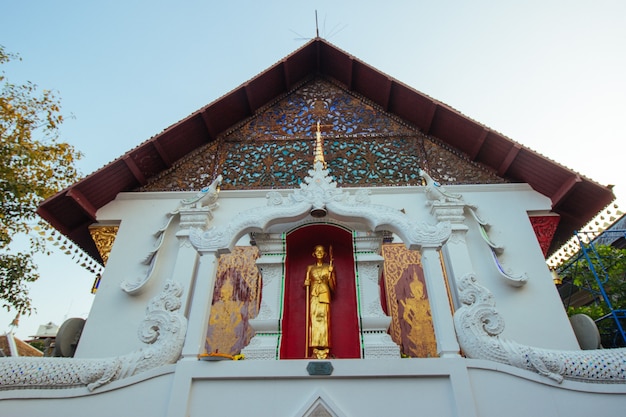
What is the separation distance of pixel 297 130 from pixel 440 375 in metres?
4.59

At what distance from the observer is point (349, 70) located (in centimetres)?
702

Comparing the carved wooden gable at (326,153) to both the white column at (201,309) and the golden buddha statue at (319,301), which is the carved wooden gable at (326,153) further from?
the white column at (201,309)

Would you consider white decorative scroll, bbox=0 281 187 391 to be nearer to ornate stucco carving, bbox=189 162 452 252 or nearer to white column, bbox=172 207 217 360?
white column, bbox=172 207 217 360

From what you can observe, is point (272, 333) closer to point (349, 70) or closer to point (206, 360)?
point (206, 360)

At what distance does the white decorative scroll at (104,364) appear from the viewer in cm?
297

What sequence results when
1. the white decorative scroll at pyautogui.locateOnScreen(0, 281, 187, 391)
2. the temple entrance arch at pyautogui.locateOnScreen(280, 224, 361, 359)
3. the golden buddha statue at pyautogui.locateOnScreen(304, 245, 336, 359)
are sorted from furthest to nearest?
the temple entrance arch at pyautogui.locateOnScreen(280, 224, 361, 359) → the golden buddha statue at pyautogui.locateOnScreen(304, 245, 336, 359) → the white decorative scroll at pyautogui.locateOnScreen(0, 281, 187, 391)

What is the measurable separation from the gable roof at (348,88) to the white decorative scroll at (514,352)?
257cm

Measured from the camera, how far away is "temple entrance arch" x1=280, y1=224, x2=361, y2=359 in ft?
13.9

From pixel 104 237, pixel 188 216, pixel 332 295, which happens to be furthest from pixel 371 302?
pixel 104 237

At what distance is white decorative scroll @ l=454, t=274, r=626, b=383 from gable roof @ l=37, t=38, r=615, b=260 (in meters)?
2.57

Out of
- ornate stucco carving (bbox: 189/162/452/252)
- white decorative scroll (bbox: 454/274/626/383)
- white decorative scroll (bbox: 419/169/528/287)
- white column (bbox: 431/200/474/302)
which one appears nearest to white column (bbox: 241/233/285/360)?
ornate stucco carving (bbox: 189/162/452/252)

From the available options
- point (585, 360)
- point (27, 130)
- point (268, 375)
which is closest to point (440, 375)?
point (585, 360)

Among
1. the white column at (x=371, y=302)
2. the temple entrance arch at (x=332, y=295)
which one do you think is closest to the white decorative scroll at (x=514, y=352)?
the white column at (x=371, y=302)

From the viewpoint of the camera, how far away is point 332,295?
448 cm
